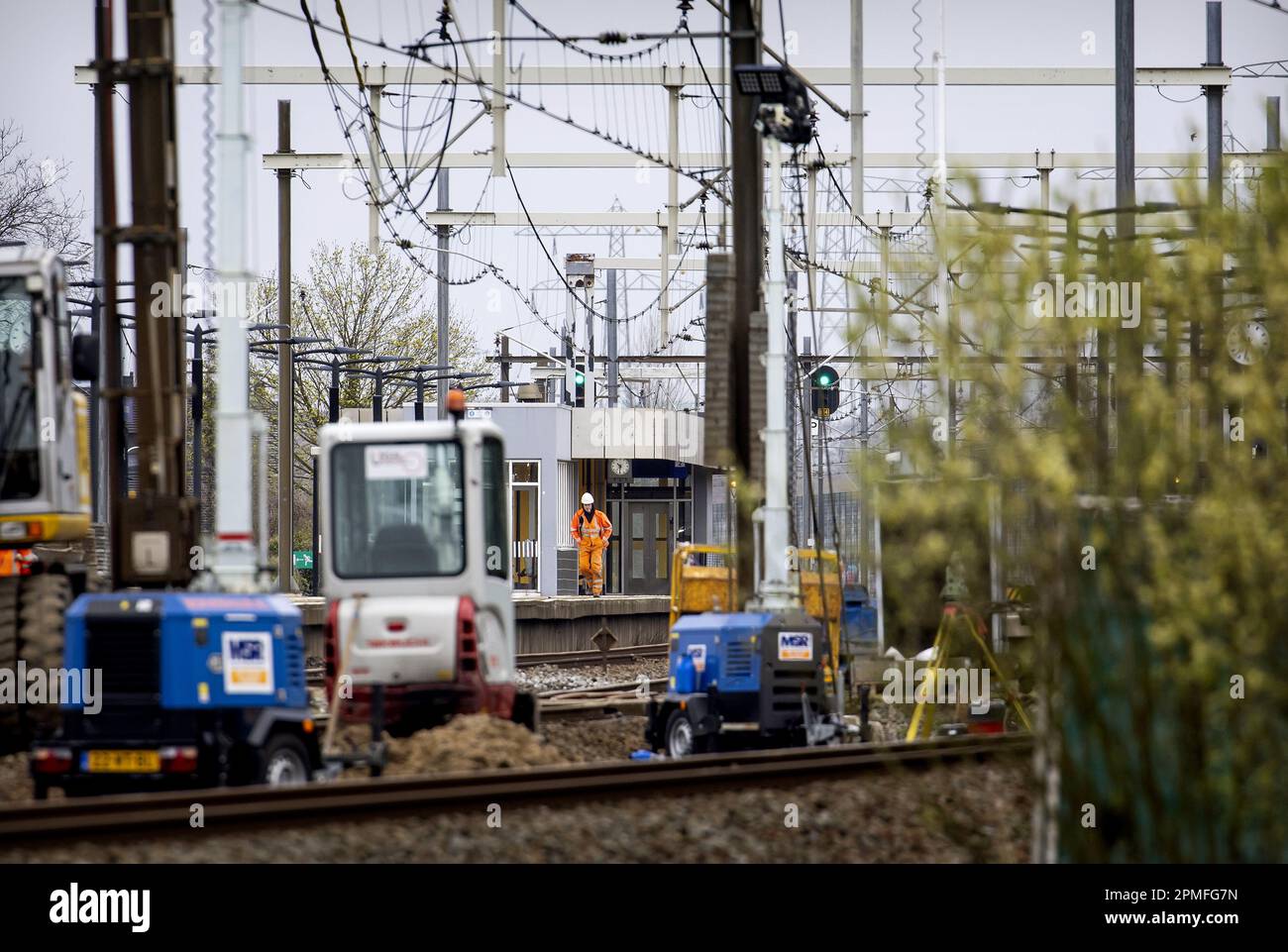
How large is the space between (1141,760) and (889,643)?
14.8 m

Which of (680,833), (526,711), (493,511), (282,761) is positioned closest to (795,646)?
(526,711)

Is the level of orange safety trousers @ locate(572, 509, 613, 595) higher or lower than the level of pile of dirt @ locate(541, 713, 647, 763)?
higher

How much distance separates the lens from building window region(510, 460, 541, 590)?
48.9m

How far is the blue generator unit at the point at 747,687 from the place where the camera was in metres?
16.4

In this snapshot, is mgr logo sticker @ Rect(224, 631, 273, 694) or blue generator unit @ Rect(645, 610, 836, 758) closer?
mgr logo sticker @ Rect(224, 631, 273, 694)

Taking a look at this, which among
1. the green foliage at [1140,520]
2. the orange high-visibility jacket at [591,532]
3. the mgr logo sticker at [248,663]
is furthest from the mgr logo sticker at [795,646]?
the orange high-visibility jacket at [591,532]

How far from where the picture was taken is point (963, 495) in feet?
25.0

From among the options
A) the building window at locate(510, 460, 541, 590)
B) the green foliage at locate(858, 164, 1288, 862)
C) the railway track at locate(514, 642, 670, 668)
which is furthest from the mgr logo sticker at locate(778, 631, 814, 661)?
the building window at locate(510, 460, 541, 590)

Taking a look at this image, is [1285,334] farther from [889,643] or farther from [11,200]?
[11,200]

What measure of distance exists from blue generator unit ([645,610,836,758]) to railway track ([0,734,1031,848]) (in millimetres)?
1428

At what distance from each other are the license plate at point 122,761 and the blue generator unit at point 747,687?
5.47 meters

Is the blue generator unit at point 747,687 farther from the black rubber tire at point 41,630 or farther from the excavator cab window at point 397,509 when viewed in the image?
the black rubber tire at point 41,630

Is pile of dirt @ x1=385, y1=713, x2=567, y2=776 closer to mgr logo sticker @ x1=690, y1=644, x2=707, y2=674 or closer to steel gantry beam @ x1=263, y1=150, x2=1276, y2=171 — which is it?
mgr logo sticker @ x1=690, y1=644, x2=707, y2=674
